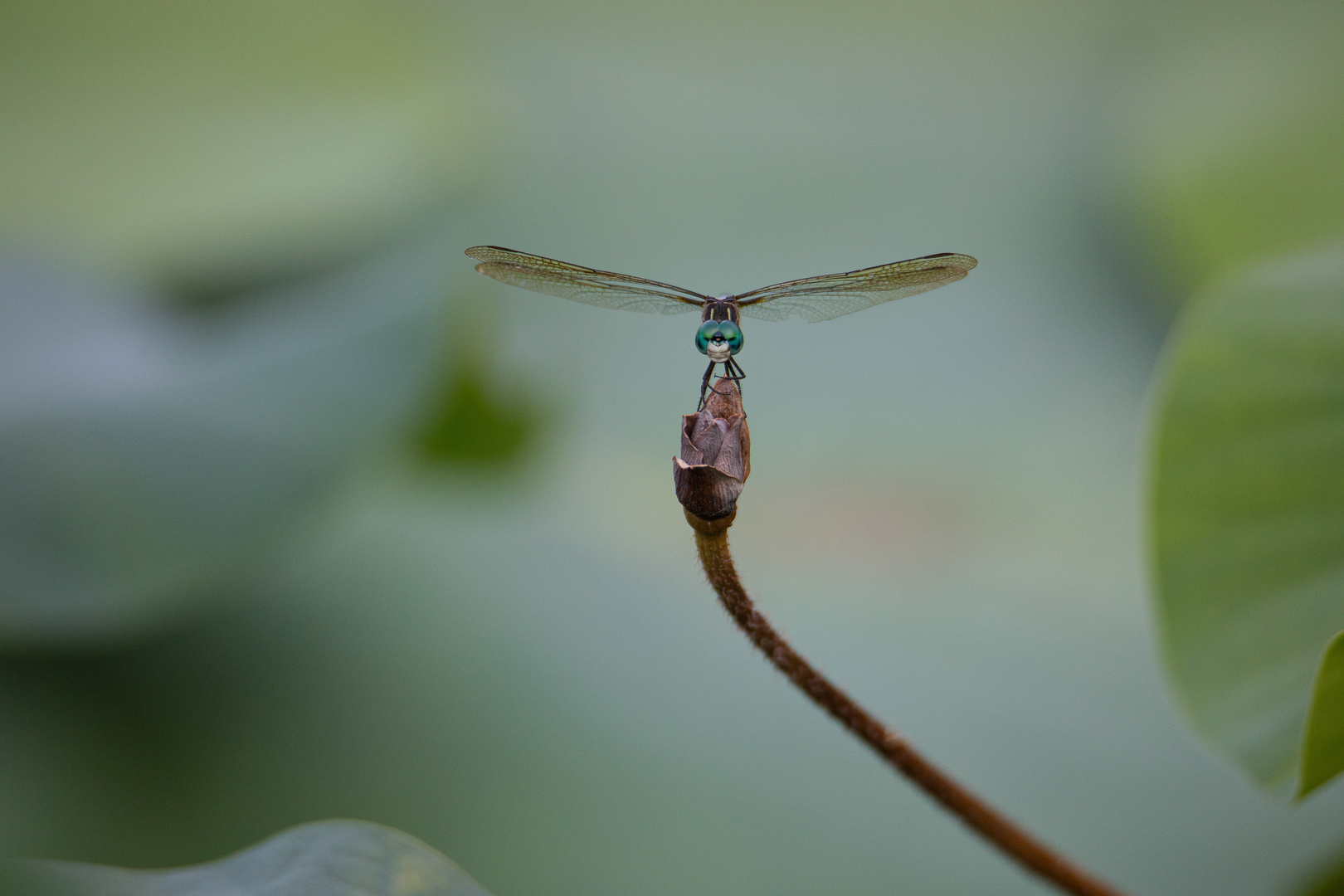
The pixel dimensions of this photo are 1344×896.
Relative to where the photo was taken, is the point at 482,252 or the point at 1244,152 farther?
the point at 1244,152

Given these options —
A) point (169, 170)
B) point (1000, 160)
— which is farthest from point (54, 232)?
point (1000, 160)

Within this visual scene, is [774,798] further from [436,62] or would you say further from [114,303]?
[436,62]

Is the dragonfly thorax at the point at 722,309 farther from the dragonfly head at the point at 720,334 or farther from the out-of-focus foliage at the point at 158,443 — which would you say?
the out-of-focus foliage at the point at 158,443

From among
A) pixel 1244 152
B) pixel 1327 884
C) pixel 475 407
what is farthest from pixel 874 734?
pixel 1244 152

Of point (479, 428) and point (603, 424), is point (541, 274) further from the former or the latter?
point (603, 424)

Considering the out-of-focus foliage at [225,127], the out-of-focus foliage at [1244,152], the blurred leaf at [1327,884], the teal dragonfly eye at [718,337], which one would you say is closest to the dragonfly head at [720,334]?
the teal dragonfly eye at [718,337]

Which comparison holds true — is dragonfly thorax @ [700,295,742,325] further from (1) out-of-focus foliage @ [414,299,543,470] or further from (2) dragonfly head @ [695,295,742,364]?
(1) out-of-focus foliage @ [414,299,543,470]
